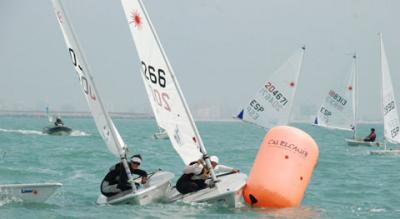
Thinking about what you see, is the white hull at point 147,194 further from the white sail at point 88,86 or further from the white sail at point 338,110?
the white sail at point 338,110

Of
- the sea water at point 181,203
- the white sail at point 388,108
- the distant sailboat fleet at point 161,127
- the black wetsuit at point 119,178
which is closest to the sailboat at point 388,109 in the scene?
the white sail at point 388,108

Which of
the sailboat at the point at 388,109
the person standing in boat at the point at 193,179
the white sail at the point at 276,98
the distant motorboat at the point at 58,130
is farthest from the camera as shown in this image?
the distant motorboat at the point at 58,130

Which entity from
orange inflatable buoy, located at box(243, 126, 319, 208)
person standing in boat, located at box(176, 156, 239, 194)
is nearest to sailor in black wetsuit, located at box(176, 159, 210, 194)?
person standing in boat, located at box(176, 156, 239, 194)

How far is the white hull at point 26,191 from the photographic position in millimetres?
12898

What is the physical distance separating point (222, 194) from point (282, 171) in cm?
109

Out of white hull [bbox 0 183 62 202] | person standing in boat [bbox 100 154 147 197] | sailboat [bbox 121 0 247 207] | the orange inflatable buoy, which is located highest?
sailboat [bbox 121 0 247 207]

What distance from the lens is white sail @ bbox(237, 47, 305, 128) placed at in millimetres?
26312

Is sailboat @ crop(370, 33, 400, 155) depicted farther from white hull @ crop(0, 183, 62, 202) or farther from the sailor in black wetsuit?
white hull @ crop(0, 183, 62, 202)

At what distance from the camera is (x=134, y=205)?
13.0 meters

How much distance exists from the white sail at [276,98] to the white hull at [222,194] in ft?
42.3

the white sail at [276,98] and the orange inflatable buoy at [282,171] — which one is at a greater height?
the white sail at [276,98]

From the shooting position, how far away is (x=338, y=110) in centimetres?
4159

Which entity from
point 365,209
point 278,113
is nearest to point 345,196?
point 365,209

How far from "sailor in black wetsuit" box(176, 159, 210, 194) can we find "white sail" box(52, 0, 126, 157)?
3.78 feet
